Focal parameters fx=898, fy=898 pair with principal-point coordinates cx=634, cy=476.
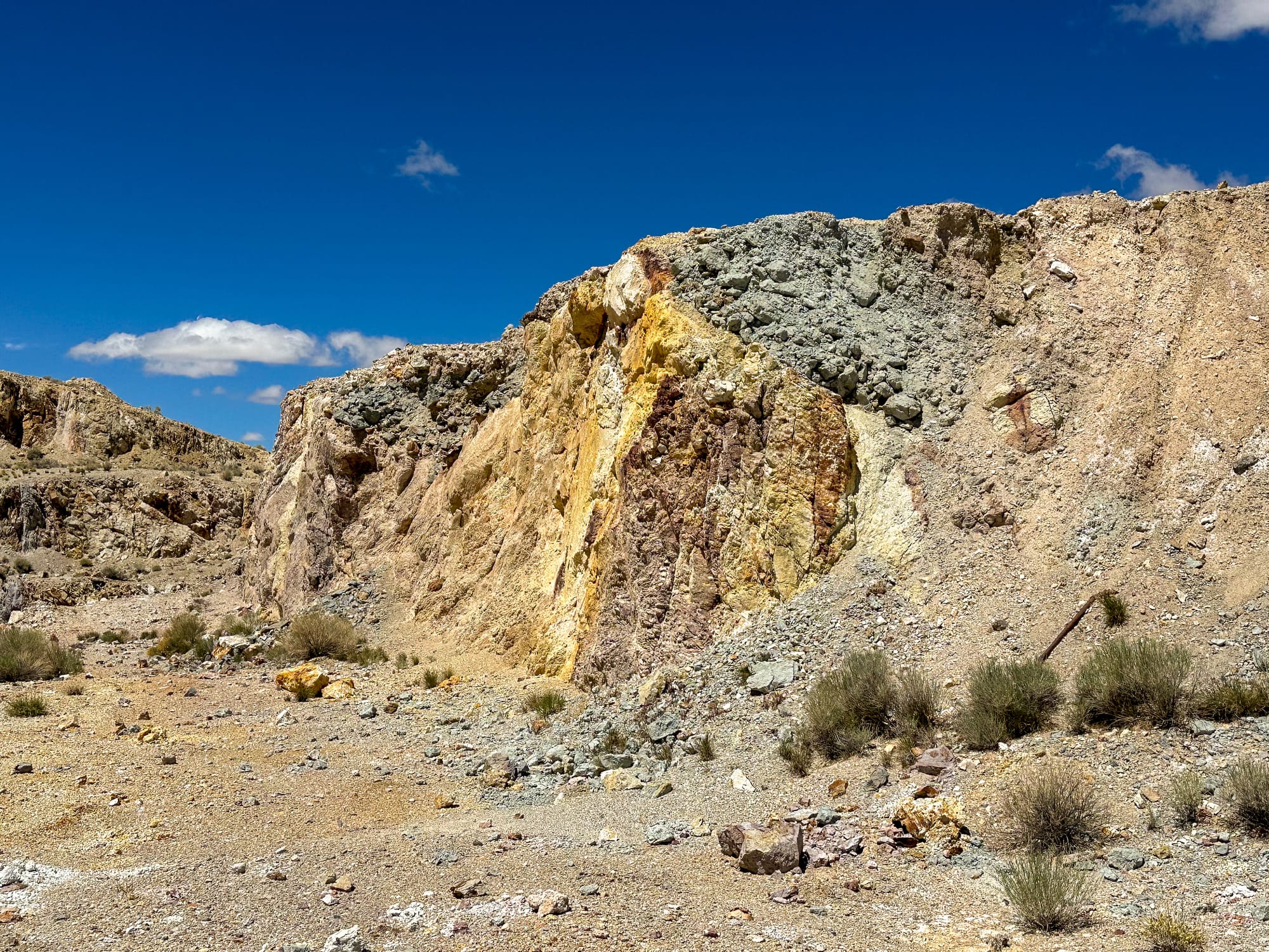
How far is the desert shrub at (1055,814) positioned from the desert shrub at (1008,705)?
3.61 ft

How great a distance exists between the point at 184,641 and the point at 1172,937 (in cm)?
2037

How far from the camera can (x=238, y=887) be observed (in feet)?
24.1

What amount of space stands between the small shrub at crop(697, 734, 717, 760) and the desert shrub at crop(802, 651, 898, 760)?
110cm

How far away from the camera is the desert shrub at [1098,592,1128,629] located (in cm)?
938

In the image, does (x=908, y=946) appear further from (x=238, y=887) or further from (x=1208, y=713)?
(x=238, y=887)

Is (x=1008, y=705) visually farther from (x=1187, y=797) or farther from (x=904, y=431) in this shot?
(x=904, y=431)

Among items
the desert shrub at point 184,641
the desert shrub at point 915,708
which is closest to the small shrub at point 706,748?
the desert shrub at point 915,708

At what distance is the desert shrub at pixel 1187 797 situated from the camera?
6664 millimetres

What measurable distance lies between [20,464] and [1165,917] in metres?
44.6

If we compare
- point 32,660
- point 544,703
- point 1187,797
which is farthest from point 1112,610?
point 32,660

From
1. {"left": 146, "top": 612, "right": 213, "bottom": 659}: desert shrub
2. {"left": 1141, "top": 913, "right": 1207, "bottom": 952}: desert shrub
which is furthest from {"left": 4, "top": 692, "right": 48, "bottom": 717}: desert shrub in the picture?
{"left": 1141, "top": 913, "right": 1207, "bottom": 952}: desert shrub

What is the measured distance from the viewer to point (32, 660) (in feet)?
56.7

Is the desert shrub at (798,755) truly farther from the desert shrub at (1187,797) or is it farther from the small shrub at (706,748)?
the desert shrub at (1187,797)

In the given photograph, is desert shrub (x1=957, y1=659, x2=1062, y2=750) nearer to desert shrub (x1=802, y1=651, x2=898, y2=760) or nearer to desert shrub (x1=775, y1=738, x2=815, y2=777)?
desert shrub (x1=802, y1=651, x2=898, y2=760)
